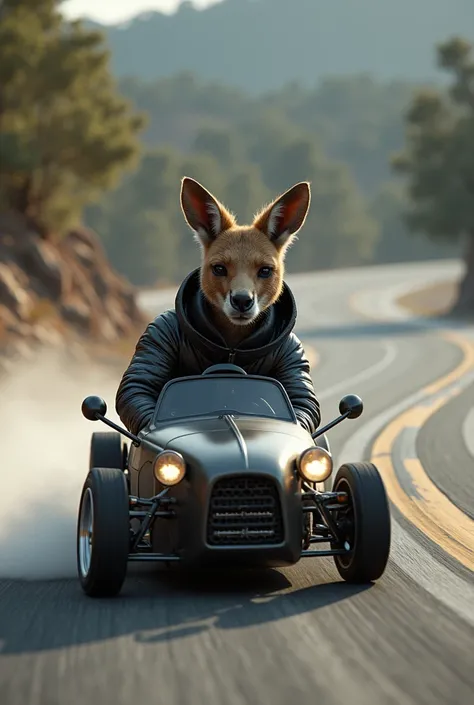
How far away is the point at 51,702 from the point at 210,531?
229 centimetres

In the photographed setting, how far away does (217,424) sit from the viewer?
8328mm

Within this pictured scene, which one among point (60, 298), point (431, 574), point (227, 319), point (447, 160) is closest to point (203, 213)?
point (227, 319)

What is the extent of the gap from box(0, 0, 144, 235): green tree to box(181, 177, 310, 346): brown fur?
25523 millimetres

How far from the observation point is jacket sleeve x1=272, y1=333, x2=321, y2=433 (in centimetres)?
926

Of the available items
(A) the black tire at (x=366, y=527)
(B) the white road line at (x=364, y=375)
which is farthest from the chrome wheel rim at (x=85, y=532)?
(B) the white road line at (x=364, y=375)

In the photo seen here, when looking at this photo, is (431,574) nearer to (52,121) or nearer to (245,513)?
(245,513)

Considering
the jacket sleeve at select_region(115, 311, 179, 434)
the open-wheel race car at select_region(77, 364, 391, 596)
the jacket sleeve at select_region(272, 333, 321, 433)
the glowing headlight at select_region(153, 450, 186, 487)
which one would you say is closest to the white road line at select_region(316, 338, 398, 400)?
the jacket sleeve at select_region(272, 333, 321, 433)

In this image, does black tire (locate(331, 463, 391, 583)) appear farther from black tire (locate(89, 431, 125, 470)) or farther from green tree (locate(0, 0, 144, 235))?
green tree (locate(0, 0, 144, 235))

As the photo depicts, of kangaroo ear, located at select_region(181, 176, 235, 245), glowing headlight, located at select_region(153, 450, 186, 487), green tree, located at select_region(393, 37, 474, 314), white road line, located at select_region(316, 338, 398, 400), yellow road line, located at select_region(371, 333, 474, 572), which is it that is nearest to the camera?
glowing headlight, located at select_region(153, 450, 186, 487)

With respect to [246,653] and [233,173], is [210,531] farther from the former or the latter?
[233,173]

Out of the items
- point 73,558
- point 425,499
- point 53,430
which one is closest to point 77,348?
point 53,430

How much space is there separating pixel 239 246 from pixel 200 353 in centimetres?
86

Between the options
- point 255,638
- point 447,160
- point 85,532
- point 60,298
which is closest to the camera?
point 255,638

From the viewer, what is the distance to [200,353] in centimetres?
941
